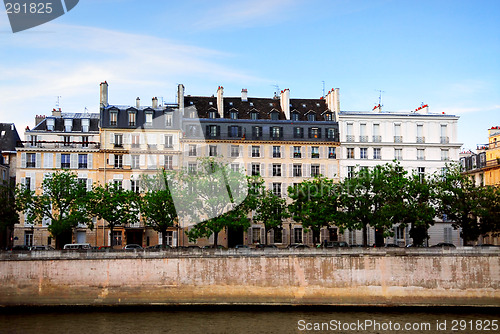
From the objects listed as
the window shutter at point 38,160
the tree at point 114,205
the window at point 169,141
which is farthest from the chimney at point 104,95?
the tree at point 114,205

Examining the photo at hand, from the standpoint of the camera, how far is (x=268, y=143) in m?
70.1

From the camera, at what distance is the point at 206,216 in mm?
58250

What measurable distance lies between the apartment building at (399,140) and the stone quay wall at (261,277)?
2174 centimetres

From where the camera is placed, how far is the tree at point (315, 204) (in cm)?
5794

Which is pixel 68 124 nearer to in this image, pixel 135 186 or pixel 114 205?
pixel 135 186

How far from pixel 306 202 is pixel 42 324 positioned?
26478mm

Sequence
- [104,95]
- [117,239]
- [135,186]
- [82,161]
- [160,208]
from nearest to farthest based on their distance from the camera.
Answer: [160,208]
[117,239]
[135,186]
[82,161]
[104,95]

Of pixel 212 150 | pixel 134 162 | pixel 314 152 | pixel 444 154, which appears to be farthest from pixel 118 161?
pixel 444 154

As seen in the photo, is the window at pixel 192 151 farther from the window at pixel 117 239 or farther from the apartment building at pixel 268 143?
the window at pixel 117 239

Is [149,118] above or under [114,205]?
above

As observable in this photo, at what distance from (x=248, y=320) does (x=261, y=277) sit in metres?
6.48

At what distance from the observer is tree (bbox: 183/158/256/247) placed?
185 ft

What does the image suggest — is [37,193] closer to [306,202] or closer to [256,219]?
[256,219]

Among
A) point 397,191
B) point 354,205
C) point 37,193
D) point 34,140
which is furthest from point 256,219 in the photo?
point 34,140
